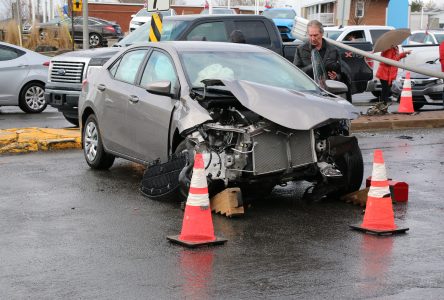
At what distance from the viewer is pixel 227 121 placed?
29.9 feet

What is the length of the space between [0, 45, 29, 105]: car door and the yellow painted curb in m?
5.82

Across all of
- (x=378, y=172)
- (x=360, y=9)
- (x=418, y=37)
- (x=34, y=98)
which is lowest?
(x=360, y=9)

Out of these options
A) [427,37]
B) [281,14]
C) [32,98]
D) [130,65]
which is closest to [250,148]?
[130,65]

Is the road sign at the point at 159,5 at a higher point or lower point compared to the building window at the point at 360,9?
higher

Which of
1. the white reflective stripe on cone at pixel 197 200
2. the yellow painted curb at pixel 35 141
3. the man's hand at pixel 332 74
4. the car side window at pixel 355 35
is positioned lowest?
the yellow painted curb at pixel 35 141

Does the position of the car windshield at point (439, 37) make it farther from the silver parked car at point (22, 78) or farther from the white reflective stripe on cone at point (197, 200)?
the white reflective stripe on cone at point (197, 200)

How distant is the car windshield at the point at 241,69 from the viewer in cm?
990

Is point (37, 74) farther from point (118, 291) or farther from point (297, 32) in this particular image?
point (118, 291)

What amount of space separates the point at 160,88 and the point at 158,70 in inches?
34.4

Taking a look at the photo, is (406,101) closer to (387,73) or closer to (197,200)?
(387,73)

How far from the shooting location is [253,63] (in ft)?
33.7

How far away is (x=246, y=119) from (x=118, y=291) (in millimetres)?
3233

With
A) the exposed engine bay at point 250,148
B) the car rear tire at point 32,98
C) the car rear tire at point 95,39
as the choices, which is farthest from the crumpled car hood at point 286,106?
the car rear tire at point 95,39

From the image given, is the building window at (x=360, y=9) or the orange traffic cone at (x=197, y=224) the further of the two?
the building window at (x=360, y=9)
